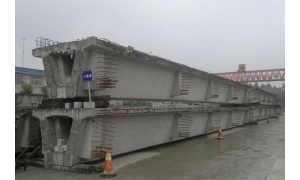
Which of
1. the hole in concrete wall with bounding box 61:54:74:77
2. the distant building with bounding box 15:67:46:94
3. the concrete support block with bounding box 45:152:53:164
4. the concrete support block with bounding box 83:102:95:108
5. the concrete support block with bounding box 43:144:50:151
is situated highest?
the distant building with bounding box 15:67:46:94

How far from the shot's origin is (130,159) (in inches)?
368

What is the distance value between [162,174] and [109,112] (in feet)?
7.88

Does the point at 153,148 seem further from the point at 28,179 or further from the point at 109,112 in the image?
the point at 28,179

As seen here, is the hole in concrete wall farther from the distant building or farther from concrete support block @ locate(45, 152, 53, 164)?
the distant building

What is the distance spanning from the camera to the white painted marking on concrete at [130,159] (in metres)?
8.56

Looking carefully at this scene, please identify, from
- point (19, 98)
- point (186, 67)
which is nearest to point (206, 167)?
point (186, 67)

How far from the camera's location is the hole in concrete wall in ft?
29.2

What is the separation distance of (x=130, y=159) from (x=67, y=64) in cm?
388

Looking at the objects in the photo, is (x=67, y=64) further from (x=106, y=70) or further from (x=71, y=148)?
(x=71, y=148)

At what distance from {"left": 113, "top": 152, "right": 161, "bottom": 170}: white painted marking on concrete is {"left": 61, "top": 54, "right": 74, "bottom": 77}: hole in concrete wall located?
330cm

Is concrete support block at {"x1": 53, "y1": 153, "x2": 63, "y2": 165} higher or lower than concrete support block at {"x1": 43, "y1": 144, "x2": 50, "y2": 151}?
above

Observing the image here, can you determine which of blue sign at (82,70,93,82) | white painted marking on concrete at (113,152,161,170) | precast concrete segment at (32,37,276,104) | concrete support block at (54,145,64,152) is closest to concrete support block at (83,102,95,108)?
precast concrete segment at (32,37,276,104)

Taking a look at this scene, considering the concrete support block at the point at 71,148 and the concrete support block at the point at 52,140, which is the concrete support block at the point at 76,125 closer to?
the concrete support block at the point at 71,148

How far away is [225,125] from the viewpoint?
19.8 meters
